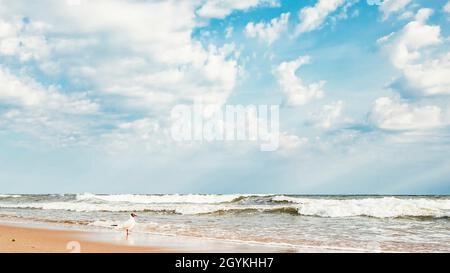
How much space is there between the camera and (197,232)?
48.5ft

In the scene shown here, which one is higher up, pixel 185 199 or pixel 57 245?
pixel 185 199

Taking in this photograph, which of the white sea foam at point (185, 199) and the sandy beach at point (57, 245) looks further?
the white sea foam at point (185, 199)

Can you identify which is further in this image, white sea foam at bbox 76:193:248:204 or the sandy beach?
white sea foam at bbox 76:193:248:204

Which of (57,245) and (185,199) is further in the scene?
(185,199)

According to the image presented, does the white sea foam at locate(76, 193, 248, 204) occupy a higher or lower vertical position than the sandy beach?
higher

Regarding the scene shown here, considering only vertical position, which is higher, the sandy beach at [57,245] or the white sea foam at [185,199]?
the white sea foam at [185,199]
